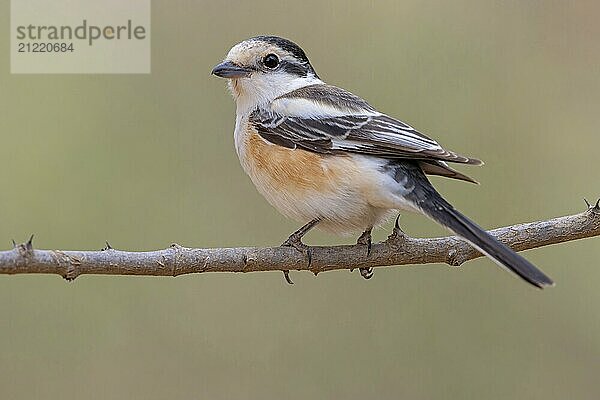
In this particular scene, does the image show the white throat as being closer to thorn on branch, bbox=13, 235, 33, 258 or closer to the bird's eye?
the bird's eye

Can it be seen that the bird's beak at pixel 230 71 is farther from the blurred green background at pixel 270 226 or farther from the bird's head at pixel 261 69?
the blurred green background at pixel 270 226

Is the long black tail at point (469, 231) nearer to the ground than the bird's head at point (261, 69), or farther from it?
nearer to the ground

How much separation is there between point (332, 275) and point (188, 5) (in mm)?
1728

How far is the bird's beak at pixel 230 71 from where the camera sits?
4.04 metres

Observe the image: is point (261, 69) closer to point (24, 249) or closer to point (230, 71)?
point (230, 71)

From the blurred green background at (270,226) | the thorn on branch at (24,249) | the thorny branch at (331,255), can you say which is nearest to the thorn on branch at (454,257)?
the thorny branch at (331,255)

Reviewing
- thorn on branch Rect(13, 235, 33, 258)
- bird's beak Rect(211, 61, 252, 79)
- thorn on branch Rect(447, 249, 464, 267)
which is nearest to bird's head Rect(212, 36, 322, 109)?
bird's beak Rect(211, 61, 252, 79)

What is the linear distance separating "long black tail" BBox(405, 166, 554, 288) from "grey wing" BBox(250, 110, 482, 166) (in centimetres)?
11

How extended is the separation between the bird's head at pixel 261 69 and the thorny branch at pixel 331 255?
0.86 metres

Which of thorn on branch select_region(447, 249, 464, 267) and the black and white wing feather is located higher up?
the black and white wing feather

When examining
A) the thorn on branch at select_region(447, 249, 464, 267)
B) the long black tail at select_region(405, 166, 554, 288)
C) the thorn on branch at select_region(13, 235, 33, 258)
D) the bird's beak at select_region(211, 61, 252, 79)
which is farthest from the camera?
the bird's beak at select_region(211, 61, 252, 79)

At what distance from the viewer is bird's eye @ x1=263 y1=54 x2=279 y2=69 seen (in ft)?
13.8

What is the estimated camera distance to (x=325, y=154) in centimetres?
380

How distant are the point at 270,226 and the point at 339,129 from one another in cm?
168
